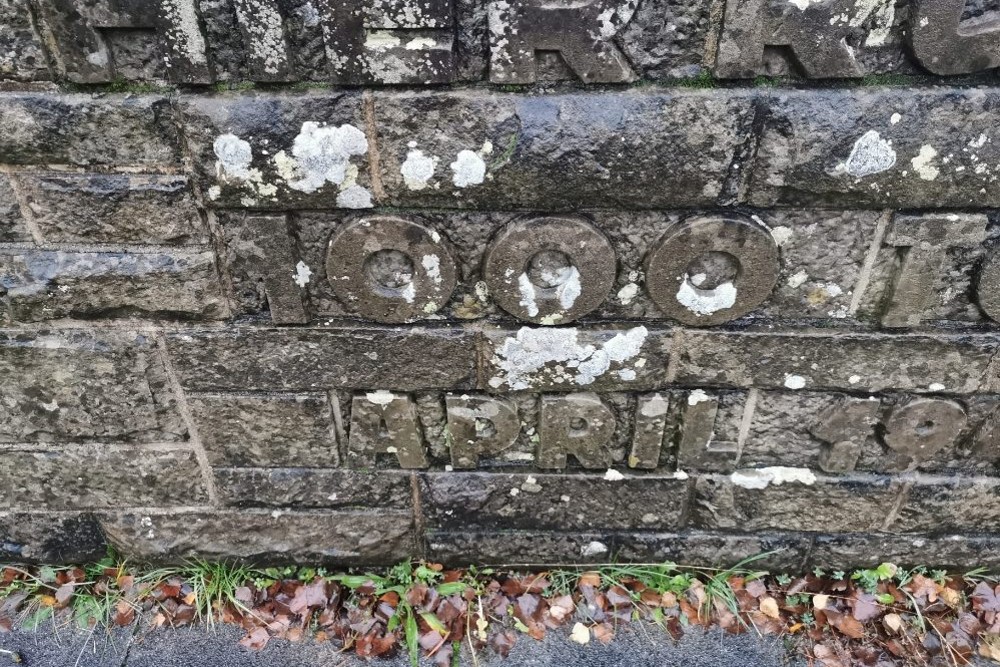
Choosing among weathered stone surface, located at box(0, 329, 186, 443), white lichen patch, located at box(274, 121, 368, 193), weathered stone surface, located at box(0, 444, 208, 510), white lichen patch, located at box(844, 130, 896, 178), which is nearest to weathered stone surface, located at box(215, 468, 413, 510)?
weathered stone surface, located at box(0, 444, 208, 510)

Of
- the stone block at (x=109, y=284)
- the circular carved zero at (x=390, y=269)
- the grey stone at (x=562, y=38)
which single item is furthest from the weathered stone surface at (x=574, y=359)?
the stone block at (x=109, y=284)

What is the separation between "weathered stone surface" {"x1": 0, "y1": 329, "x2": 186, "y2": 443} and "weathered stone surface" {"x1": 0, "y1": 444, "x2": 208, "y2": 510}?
51mm

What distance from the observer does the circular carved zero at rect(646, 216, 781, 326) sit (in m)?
1.70

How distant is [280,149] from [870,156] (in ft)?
4.72

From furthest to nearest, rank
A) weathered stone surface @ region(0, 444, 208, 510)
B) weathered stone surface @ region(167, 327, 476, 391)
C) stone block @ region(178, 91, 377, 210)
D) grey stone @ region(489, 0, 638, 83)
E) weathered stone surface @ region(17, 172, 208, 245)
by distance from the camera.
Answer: weathered stone surface @ region(0, 444, 208, 510) < weathered stone surface @ region(167, 327, 476, 391) < weathered stone surface @ region(17, 172, 208, 245) < stone block @ region(178, 91, 377, 210) < grey stone @ region(489, 0, 638, 83)

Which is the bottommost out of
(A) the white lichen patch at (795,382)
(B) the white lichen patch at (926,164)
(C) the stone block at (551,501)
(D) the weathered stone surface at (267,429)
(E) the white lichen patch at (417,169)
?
(C) the stone block at (551,501)

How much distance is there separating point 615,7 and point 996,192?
1.07 metres

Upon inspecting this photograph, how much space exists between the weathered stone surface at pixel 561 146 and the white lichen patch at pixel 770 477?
3.27ft

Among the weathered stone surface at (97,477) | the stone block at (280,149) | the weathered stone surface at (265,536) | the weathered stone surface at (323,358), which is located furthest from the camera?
the weathered stone surface at (265,536)

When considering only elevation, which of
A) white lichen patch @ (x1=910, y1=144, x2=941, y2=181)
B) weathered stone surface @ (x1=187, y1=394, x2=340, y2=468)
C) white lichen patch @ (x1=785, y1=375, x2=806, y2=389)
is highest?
white lichen patch @ (x1=910, y1=144, x2=941, y2=181)

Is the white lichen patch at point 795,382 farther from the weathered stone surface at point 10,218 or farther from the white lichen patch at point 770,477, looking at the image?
the weathered stone surface at point 10,218

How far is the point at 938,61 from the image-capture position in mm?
1490

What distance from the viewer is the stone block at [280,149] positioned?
1567 mm

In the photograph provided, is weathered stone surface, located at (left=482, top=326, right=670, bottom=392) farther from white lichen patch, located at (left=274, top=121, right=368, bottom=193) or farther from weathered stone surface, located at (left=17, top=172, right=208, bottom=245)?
weathered stone surface, located at (left=17, top=172, right=208, bottom=245)
